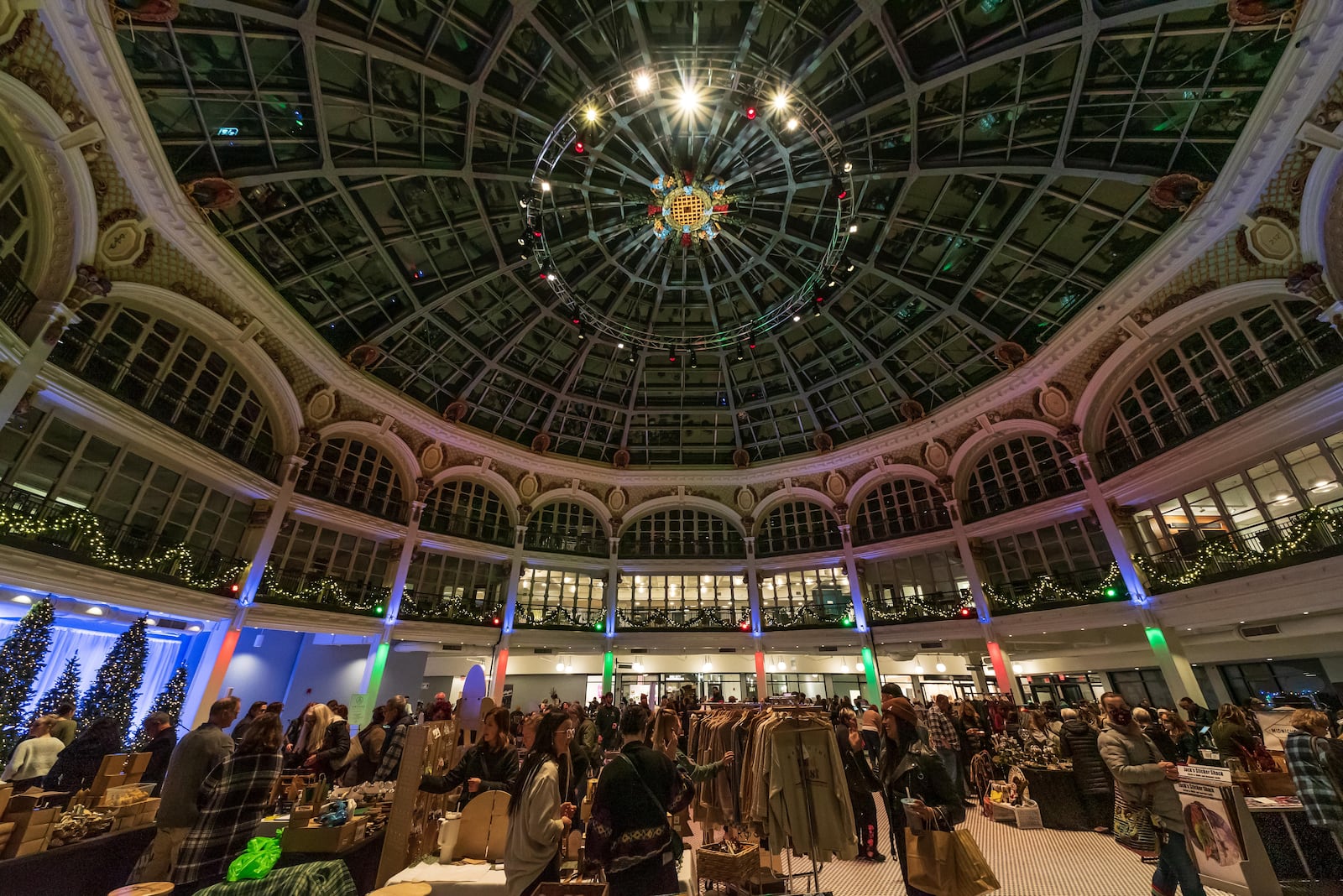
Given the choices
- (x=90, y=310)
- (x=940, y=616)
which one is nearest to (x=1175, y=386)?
(x=940, y=616)

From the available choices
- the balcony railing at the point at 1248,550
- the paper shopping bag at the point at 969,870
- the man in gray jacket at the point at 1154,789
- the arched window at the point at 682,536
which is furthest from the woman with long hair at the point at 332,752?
the balcony railing at the point at 1248,550

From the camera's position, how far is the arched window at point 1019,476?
19422mm

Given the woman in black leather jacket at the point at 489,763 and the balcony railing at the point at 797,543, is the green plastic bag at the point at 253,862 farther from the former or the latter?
the balcony railing at the point at 797,543

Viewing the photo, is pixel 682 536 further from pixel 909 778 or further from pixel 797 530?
pixel 909 778

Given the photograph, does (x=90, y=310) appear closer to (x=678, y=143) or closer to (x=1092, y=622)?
(x=678, y=143)

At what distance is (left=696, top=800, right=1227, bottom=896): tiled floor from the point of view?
256 inches

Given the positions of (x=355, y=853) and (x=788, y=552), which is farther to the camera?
(x=788, y=552)

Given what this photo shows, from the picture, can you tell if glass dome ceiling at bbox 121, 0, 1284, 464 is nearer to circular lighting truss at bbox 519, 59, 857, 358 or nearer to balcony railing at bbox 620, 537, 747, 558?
circular lighting truss at bbox 519, 59, 857, 358

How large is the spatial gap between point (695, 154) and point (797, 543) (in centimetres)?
1756

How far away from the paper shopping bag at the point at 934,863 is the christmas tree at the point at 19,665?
15.3m

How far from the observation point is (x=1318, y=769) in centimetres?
554

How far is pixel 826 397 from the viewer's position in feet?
81.0

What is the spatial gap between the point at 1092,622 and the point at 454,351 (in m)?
24.9

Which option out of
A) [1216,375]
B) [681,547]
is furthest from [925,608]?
[1216,375]
